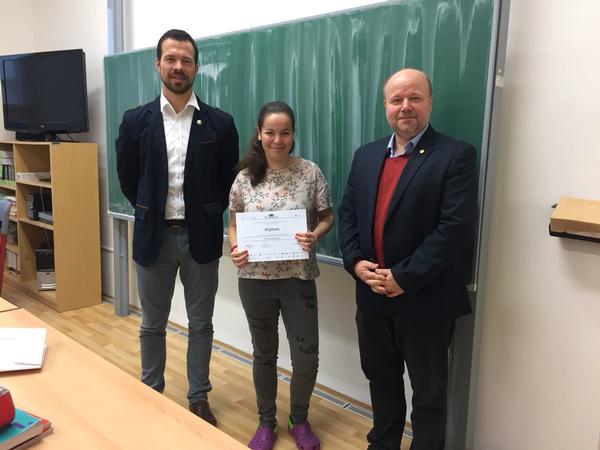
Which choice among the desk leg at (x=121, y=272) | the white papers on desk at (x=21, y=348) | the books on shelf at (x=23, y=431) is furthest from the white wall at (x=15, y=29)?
the books on shelf at (x=23, y=431)

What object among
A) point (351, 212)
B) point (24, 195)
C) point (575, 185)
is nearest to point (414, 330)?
point (351, 212)

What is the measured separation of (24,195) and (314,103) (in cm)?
313

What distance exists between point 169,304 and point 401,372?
113 centimetres

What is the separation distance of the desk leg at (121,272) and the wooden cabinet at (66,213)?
30 cm

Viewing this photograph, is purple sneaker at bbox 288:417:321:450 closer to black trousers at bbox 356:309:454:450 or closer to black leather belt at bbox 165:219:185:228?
black trousers at bbox 356:309:454:450

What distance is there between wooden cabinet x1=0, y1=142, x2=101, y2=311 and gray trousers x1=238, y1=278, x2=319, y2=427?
7.92 feet

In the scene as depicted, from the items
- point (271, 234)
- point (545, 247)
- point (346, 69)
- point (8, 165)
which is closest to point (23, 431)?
point (271, 234)

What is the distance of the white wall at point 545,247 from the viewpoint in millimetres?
1731

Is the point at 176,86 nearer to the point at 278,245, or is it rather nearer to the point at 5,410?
the point at 278,245

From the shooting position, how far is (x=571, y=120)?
68.9 inches

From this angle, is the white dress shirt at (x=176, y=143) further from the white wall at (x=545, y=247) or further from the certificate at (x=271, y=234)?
the white wall at (x=545, y=247)

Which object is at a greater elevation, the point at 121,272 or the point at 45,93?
the point at 45,93

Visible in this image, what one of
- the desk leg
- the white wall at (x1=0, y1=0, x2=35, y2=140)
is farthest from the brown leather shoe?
the white wall at (x1=0, y1=0, x2=35, y2=140)

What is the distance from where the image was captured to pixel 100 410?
3.49 feet
